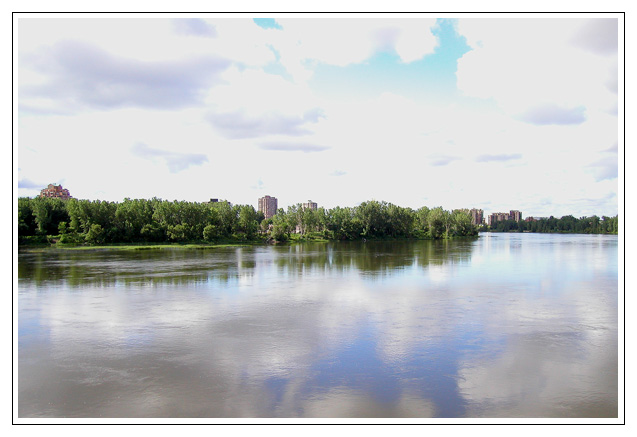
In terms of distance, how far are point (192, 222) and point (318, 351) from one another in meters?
57.2

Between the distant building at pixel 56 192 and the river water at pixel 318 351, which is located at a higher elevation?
the distant building at pixel 56 192

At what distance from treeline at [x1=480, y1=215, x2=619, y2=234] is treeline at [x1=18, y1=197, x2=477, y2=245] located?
31.2 metres

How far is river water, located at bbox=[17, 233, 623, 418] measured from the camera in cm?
750

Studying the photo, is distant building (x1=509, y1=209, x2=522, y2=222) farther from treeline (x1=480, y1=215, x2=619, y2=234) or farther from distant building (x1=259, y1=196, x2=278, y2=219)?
distant building (x1=259, y1=196, x2=278, y2=219)

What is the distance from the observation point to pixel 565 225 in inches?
4747

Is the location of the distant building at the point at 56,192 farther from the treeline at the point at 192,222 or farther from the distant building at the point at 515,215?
the distant building at the point at 515,215

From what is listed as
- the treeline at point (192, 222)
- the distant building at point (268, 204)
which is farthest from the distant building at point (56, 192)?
the distant building at point (268, 204)

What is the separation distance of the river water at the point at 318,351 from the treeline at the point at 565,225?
73005mm

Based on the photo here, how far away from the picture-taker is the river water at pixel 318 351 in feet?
24.6

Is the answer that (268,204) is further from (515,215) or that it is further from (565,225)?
(515,215)

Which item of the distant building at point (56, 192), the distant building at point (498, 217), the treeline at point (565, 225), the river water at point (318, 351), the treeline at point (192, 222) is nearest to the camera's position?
the river water at point (318, 351)

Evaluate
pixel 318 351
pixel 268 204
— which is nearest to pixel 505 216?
pixel 268 204

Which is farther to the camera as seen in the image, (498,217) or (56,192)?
(498,217)

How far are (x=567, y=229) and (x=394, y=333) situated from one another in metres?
125
